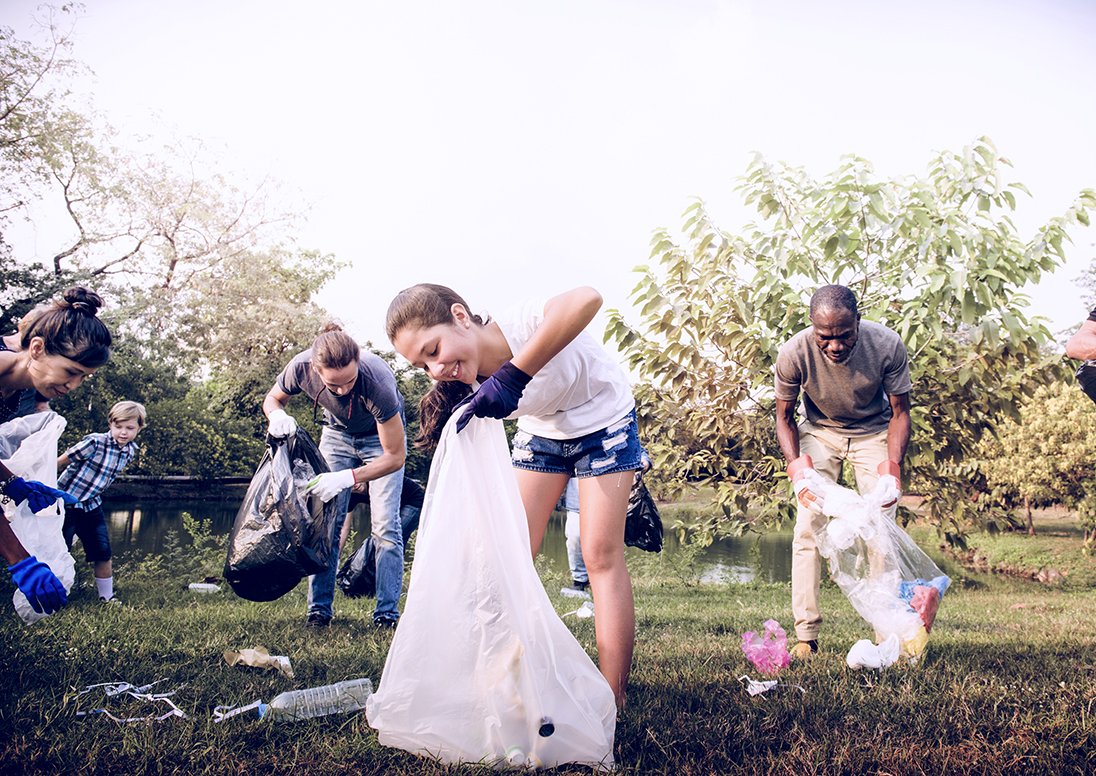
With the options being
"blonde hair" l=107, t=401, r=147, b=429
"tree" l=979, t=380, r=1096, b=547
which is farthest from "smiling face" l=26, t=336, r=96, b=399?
"tree" l=979, t=380, r=1096, b=547

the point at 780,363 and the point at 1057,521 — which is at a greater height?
the point at 780,363

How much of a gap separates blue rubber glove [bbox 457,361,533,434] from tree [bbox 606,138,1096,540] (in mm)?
3442

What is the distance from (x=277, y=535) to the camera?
2.93 metres

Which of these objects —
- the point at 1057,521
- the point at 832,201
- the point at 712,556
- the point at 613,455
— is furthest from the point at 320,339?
the point at 1057,521

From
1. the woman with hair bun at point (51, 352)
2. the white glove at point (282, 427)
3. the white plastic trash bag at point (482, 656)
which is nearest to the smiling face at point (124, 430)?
the white glove at point (282, 427)

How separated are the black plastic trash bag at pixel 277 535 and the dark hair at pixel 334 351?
44 cm

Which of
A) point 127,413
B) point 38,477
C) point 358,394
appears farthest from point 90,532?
point 358,394

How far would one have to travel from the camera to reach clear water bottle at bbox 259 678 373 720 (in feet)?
6.60

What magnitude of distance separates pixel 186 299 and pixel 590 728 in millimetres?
17744

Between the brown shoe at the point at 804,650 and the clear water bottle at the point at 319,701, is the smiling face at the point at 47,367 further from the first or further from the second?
the brown shoe at the point at 804,650

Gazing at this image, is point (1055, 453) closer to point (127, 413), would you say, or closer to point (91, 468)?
point (127, 413)

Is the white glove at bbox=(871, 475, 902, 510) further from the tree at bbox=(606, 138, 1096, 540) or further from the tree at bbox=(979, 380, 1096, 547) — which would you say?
the tree at bbox=(979, 380, 1096, 547)

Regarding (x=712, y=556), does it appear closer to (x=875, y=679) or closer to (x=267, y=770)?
(x=875, y=679)

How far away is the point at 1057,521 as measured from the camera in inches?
745
